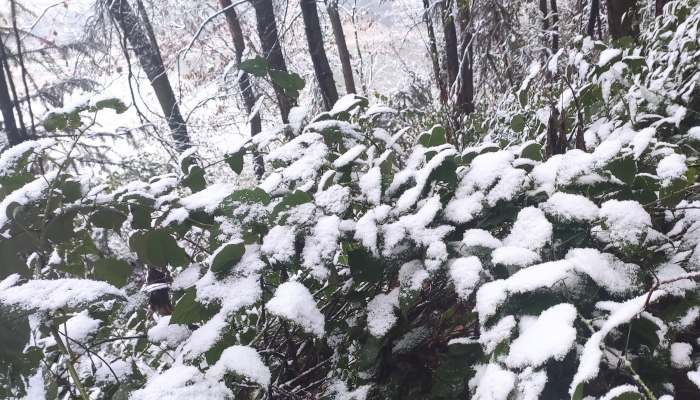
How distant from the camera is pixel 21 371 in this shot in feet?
2.74

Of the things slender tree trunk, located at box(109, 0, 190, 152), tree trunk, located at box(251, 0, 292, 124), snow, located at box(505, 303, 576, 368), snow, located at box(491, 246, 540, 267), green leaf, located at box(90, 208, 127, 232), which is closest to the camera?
snow, located at box(505, 303, 576, 368)

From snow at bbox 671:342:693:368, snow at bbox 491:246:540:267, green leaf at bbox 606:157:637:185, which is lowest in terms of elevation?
snow at bbox 671:342:693:368

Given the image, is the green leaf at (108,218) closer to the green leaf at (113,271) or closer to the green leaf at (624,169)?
the green leaf at (113,271)

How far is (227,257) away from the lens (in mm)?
765

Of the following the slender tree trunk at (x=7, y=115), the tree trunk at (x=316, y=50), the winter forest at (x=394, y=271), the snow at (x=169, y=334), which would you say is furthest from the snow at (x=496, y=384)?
the slender tree trunk at (x=7, y=115)

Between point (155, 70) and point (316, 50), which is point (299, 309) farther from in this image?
point (155, 70)

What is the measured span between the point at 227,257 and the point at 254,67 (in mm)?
641

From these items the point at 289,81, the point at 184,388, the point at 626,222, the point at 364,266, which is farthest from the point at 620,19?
the point at 184,388

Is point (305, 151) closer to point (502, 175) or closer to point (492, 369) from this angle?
point (502, 175)

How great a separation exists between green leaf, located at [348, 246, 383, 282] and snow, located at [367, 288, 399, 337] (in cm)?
5

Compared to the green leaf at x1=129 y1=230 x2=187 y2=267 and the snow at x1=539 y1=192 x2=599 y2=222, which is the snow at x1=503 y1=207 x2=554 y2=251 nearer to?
the snow at x1=539 y1=192 x2=599 y2=222

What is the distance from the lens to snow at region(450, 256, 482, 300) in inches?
24.6

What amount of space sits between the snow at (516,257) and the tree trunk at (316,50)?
2.46 metres

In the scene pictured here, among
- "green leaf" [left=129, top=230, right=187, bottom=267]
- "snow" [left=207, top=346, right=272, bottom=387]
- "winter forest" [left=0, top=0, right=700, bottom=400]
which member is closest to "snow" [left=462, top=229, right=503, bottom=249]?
"winter forest" [left=0, top=0, right=700, bottom=400]
